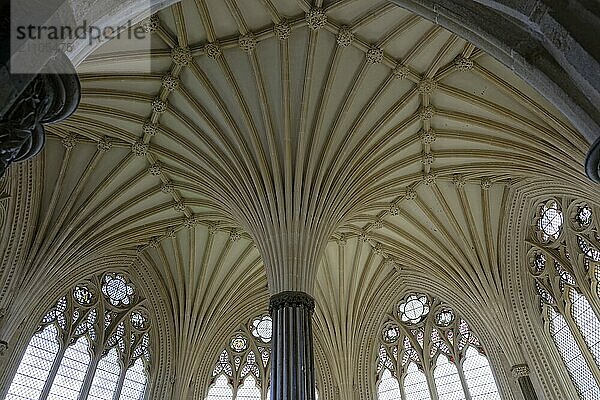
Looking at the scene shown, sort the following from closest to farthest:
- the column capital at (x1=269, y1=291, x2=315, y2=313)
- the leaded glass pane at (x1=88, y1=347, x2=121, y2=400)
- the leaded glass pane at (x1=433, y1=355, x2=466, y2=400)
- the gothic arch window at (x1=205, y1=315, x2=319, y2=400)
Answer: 1. the column capital at (x1=269, y1=291, x2=315, y2=313)
2. the leaded glass pane at (x1=88, y1=347, x2=121, y2=400)
3. the leaded glass pane at (x1=433, y1=355, x2=466, y2=400)
4. the gothic arch window at (x1=205, y1=315, x2=319, y2=400)

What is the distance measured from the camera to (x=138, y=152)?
15406mm

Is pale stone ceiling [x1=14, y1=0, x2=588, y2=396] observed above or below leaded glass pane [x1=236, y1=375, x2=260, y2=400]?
above

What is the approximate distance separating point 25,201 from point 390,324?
11447 millimetres

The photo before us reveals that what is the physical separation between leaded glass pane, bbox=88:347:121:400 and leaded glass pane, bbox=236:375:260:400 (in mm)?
3658

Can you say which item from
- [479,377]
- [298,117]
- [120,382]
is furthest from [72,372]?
[479,377]

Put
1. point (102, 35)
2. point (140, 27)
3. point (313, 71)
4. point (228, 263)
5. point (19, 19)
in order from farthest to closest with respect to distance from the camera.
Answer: point (228, 263)
point (313, 71)
point (140, 27)
point (102, 35)
point (19, 19)

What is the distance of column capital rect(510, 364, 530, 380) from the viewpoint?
15.4 meters

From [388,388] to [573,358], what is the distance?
5.40m

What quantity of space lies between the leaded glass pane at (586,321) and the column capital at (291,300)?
7.47m

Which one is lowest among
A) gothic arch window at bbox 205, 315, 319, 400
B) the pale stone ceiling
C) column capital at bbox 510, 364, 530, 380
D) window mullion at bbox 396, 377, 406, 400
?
column capital at bbox 510, 364, 530, 380

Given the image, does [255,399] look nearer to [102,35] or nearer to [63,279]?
[63,279]

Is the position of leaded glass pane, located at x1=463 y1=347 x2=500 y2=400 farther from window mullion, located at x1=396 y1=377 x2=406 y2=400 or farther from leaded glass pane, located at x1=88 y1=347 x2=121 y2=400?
leaded glass pane, located at x1=88 y1=347 x2=121 y2=400

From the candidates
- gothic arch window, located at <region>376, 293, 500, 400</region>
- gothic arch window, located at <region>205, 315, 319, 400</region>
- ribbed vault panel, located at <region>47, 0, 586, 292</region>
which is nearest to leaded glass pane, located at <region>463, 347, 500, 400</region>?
gothic arch window, located at <region>376, 293, 500, 400</region>

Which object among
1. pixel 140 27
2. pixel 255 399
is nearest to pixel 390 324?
pixel 255 399
